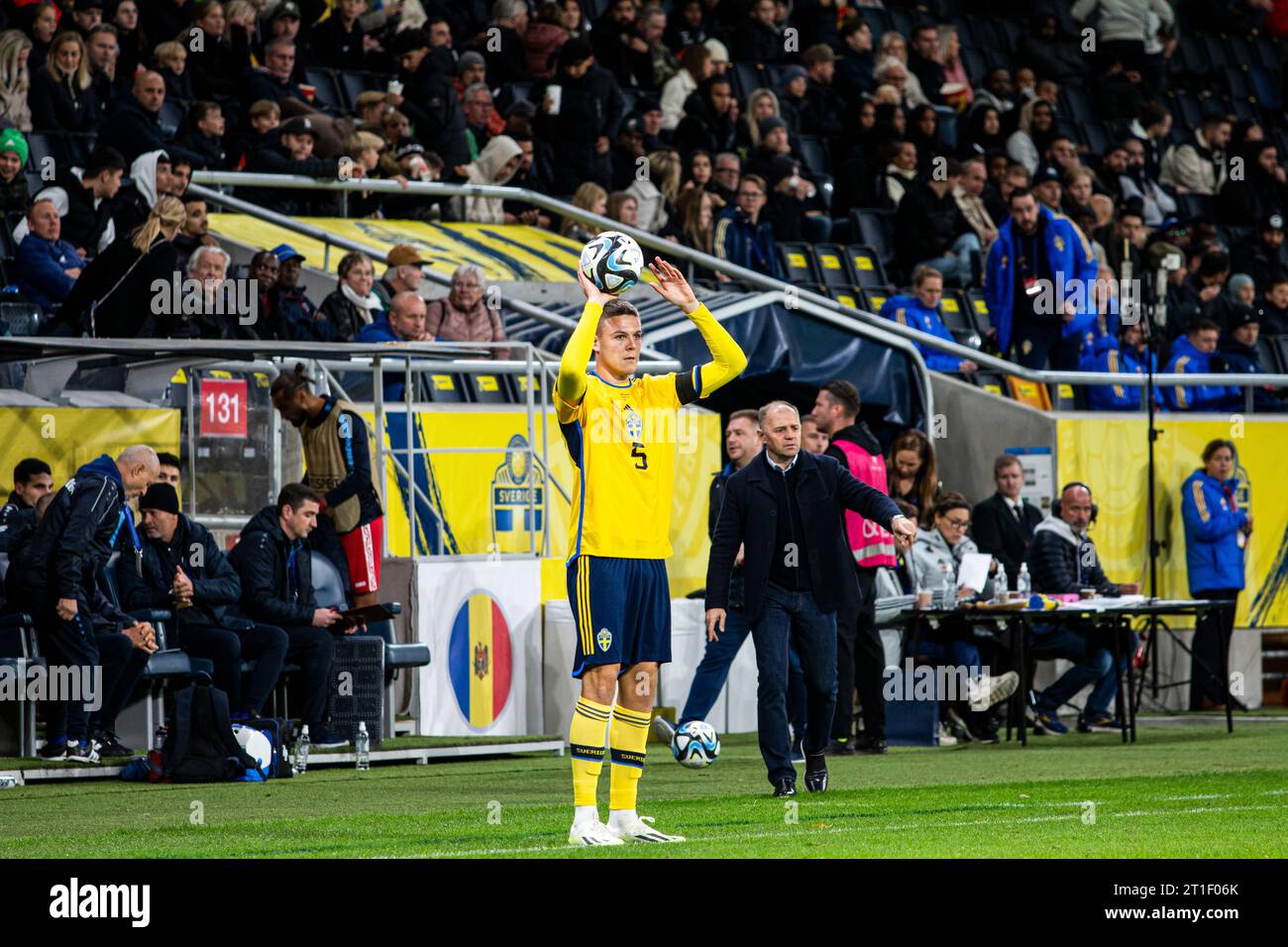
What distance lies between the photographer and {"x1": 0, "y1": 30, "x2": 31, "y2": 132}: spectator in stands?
59.8ft

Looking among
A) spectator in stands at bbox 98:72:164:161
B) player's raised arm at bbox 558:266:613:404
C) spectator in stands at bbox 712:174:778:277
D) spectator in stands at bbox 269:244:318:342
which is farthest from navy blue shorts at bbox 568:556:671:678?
spectator in stands at bbox 712:174:778:277

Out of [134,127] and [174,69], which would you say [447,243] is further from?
[134,127]

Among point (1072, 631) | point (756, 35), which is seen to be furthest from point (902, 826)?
point (756, 35)

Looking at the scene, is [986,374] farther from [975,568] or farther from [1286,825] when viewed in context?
[1286,825]

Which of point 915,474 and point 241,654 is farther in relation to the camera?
point 915,474

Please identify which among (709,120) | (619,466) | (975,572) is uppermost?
(709,120)

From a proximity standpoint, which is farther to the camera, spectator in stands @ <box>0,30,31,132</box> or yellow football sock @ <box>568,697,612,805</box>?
spectator in stands @ <box>0,30,31,132</box>

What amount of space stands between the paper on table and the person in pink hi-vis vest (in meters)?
1.30

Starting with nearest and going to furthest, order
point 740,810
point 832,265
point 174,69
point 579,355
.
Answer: point 579,355, point 740,810, point 174,69, point 832,265

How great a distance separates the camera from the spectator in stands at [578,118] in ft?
71.8

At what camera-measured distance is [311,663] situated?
1426 centimetres

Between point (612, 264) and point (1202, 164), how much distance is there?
20221mm

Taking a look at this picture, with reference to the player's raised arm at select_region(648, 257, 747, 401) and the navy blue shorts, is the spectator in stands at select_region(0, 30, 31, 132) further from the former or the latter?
the navy blue shorts
